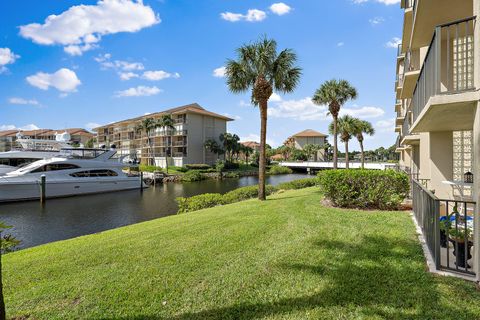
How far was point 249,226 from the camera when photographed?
8.14 m

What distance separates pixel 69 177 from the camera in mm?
29359

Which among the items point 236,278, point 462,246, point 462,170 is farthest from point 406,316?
point 462,170

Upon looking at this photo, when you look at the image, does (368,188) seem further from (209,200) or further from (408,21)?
(209,200)

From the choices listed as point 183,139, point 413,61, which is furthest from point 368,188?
point 183,139

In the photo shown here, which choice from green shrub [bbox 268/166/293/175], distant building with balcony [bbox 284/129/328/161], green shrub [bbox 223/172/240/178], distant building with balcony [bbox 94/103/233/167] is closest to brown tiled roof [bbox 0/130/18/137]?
distant building with balcony [bbox 94/103/233/167]

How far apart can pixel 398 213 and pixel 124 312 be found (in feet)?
27.0

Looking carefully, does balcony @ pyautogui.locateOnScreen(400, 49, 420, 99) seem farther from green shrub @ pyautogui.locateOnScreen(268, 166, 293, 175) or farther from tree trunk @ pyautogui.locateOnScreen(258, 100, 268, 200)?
green shrub @ pyautogui.locateOnScreen(268, 166, 293, 175)

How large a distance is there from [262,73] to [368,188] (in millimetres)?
8113

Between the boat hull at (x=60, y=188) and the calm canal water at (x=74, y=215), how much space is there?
864mm

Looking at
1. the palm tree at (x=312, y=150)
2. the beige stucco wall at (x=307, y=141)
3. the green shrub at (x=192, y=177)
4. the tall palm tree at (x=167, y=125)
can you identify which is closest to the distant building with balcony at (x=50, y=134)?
the tall palm tree at (x=167, y=125)

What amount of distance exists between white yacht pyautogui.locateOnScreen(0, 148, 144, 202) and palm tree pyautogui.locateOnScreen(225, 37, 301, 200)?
23.6m

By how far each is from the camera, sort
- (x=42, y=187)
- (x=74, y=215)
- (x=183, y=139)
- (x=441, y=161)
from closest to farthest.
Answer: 1. (x=441, y=161)
2. (x=74, y=215)
3. (x=42, y=187)
4. (x=183, y=139)

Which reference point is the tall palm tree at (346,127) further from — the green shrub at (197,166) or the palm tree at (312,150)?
the palm tree at (312,150)

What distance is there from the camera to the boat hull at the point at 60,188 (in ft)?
83.2
